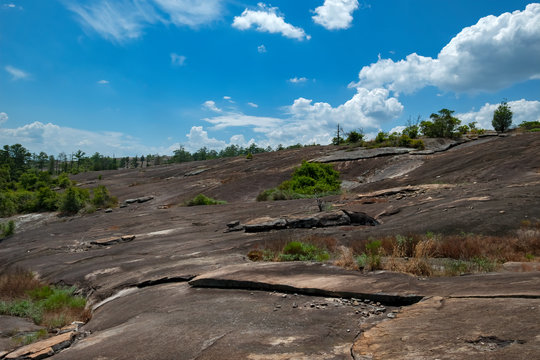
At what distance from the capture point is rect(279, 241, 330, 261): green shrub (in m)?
9.15

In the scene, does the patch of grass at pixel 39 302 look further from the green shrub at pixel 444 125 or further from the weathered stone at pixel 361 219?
the green shrub at pixel 444 125

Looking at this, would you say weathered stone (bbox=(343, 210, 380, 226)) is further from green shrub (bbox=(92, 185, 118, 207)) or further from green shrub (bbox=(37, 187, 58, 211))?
green shrub (bbox=(37, 187, 58, 211))


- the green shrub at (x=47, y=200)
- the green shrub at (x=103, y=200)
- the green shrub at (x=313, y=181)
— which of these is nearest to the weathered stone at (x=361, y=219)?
the green shrub at (x=313, y=181)

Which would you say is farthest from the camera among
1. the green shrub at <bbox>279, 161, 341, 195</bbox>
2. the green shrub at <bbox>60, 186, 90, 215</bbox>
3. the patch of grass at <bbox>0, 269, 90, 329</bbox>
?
the green shrub at <bbox>60, 186, 90, 215</bbox>

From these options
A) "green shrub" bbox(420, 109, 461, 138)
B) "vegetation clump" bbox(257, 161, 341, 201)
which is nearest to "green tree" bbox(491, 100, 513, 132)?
"green shrub" bbox(420, 109, 461, 138)

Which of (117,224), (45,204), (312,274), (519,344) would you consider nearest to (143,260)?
(312,274)

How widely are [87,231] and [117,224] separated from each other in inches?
69.2

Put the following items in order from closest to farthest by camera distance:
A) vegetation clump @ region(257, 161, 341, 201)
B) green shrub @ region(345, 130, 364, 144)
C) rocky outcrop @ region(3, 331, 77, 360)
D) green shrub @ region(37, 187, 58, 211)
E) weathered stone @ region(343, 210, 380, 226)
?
rocky outcrop @ region(3, 331, 77, 360) → weathered stone @ region(343, 210, 380, 226) → vegetation clump @ region(257, 161, 341, 201) → green shrub @ region(37, 187, 58, 211) → green shrub @ region(345, 130, 364, 144)

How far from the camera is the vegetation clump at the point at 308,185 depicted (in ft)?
93.7

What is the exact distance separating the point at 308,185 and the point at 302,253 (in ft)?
72.6

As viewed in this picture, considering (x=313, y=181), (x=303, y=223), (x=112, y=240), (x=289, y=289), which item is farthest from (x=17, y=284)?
(x=313, y=181)

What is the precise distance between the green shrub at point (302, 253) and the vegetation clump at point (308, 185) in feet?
58.6

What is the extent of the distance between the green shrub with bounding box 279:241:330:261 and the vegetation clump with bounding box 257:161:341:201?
17875mm

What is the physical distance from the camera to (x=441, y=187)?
62.4ft
